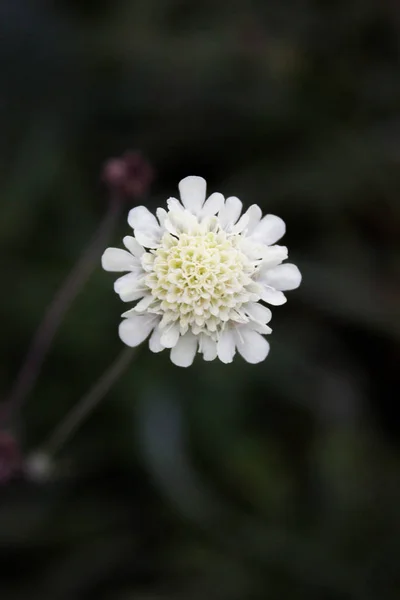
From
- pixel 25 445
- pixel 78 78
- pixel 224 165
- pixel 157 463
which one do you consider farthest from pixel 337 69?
pixel 25 445

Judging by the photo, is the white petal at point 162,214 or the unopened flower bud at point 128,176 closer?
the white petal at point 162,214

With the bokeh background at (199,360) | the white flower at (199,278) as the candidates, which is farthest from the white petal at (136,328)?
the bokeh background at (199,360)

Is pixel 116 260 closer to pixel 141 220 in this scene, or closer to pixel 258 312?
pixel 141 220

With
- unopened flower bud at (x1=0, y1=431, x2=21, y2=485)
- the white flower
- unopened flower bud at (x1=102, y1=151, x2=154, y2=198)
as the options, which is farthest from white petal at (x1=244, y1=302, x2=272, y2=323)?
unopened flower bud at (x1=0, y1=431, x2=21, y2=485)

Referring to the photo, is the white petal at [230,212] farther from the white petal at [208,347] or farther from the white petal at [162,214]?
the white petal at [208,347]

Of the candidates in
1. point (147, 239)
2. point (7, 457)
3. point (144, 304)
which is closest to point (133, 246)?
point (147, 239)

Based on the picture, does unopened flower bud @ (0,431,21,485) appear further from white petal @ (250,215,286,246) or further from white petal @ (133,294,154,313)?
white petal @ (250,215,286,246)
